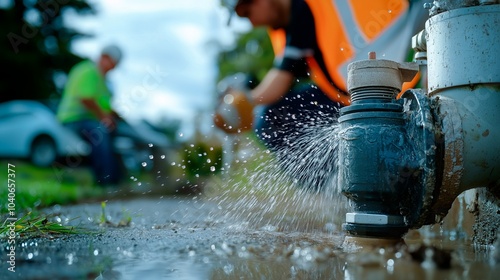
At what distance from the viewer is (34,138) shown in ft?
33.7

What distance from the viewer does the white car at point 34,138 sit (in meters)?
10.1

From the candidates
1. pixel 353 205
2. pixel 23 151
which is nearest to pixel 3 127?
pixel 23 151

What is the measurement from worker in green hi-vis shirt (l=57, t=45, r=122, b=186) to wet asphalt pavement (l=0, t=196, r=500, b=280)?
4.80 m

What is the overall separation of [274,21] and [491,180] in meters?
3.06

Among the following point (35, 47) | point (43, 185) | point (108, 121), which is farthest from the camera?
point (35, 47)

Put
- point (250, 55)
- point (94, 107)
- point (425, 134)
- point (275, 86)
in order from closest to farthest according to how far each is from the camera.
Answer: point (425, 134) < point (275, 86) < point (94, 107) < point (250, 55)

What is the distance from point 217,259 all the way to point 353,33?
3.34 meters

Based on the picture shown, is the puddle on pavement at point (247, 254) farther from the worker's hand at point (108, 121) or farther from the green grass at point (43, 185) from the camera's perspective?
the worker's hand at point (108, 121)

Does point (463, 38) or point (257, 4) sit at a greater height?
point (257, 4)

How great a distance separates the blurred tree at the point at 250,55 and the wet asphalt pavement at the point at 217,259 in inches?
458

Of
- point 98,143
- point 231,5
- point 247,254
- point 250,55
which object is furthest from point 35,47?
point 247,254

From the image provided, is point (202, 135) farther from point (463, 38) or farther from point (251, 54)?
point (463, 38)

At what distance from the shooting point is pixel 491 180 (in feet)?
6.84

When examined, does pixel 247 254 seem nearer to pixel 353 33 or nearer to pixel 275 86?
pixel 275 86
